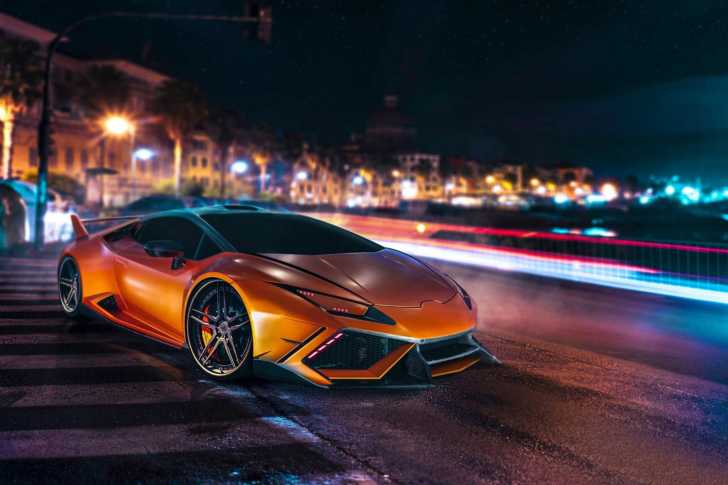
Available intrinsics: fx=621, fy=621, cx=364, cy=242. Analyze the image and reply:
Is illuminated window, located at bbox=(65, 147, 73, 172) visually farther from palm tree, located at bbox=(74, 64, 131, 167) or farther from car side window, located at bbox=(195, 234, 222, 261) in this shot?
car side window, located at bbox=(195, 234, 222, 261)

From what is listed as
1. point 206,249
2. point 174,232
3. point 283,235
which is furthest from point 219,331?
point 174,232

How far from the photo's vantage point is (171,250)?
529 centimetres

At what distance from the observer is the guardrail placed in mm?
10547

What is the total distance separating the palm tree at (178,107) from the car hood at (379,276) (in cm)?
5204

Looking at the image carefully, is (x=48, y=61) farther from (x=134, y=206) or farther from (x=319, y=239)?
(x=319, y=239)

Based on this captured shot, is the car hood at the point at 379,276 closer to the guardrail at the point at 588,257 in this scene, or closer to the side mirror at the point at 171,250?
the side mirror at the point at 171,250

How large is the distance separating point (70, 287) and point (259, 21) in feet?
31.2

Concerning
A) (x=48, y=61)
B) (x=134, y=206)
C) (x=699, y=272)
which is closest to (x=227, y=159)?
(x=134, y=206)

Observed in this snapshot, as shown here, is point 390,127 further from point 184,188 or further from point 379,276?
point 379,276

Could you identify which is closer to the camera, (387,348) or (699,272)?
(387,348)

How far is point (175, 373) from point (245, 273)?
1.19 metres

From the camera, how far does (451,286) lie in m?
5.30

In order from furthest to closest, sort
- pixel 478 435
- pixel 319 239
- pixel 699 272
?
pixel 699 272
pixel 319 239
pixel 478 435

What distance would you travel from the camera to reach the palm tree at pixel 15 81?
127 feet
